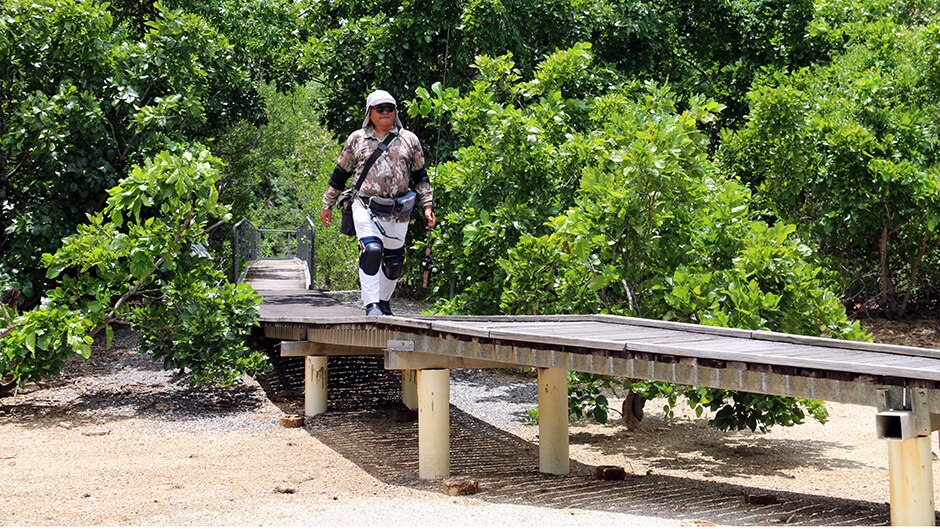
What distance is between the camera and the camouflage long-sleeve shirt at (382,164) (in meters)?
8.49

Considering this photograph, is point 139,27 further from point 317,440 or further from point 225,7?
point 317,440

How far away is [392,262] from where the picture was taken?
8805mm

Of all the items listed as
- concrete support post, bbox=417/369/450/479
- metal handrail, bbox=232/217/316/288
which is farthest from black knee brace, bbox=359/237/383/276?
metal handrail, bbox=232/217/316/288

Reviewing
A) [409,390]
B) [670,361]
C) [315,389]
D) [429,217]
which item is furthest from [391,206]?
[409,390]

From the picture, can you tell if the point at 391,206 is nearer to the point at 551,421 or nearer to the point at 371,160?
the point at 371,160

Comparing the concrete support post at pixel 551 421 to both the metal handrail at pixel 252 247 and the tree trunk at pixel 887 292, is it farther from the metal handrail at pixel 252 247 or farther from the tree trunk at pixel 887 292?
the tree trunk at pixel 887 292

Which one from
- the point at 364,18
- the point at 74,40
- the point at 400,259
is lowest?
the point at 400,259

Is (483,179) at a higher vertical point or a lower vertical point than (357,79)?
lower

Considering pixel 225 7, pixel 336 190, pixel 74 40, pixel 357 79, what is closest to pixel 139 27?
pixel 225 7

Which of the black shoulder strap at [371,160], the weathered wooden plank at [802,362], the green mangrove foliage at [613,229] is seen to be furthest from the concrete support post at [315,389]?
the weathered wooden plank at [802,362]

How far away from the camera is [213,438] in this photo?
32.4 feet

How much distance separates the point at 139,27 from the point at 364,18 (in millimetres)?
4353

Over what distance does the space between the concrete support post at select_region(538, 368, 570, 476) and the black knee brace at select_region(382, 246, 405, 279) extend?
1419 mm

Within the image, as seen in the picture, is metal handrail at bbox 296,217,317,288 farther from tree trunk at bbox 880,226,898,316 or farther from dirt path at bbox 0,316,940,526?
tree trunk at bbox 880,226,898,316
